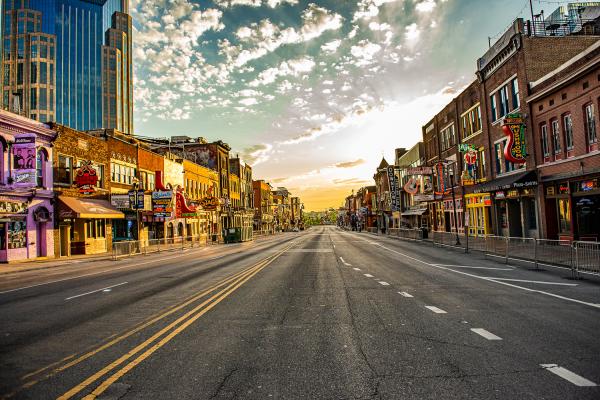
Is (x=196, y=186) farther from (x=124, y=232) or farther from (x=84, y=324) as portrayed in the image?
(x=84, y=324)

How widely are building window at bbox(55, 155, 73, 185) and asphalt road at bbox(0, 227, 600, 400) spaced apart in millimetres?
19487

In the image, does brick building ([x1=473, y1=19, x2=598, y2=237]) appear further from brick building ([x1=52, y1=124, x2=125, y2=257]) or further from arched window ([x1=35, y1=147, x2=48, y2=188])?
arched window ([x1=35, y1=147, x2=48, y2=188])

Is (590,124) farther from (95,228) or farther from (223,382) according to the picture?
(95,228)

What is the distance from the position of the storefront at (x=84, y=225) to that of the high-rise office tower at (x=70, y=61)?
95790 mm

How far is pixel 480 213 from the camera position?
118 feet

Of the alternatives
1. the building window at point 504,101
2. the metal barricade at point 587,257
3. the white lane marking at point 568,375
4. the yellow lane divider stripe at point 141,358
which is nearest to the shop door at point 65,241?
the yellow lane divider stripe at point 141,358

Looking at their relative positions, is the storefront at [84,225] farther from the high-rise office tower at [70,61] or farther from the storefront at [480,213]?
the high-rise office tower at [70,61]

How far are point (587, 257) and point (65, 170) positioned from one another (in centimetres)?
3191

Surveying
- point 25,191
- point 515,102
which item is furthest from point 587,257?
point 25,191

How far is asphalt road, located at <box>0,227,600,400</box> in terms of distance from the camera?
4.50 meters

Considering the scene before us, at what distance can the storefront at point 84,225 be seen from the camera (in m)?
28.0

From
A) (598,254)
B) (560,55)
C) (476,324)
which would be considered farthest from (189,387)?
(560,55)

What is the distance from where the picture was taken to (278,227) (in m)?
144

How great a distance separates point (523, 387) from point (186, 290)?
9.54m
